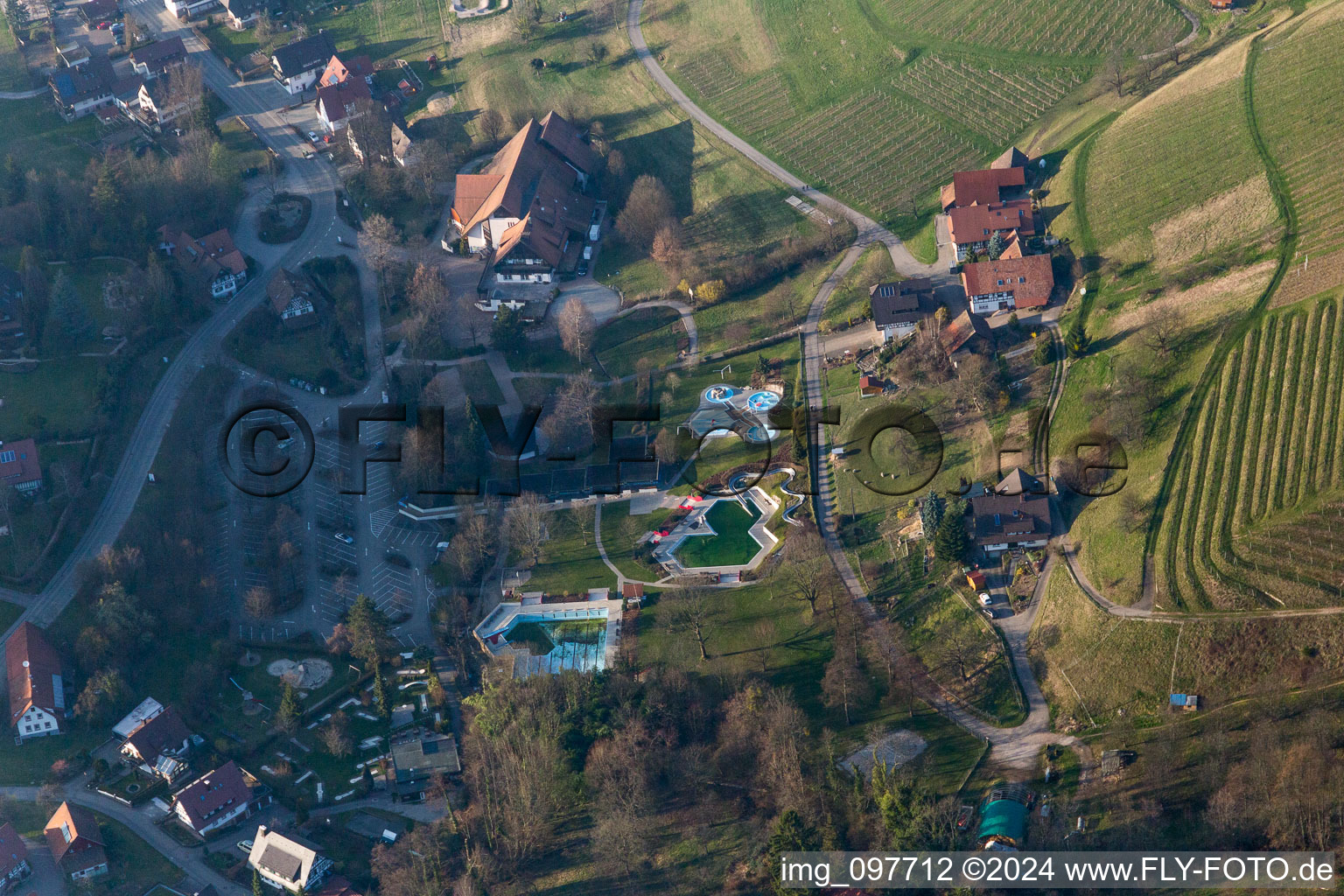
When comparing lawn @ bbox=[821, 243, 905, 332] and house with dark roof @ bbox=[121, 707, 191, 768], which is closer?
house with dark roof @ bbox=[121, 707, 191, 768]

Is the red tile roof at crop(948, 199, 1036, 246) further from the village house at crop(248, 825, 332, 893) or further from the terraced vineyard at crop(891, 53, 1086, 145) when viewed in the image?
the village house at crop(248, 825, 332, 893)

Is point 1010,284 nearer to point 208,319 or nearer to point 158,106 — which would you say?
point 208,319

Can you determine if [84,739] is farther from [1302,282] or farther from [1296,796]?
[1302,282]

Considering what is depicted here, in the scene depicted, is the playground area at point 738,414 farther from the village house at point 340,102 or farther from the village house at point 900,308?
the village house at point 340,102

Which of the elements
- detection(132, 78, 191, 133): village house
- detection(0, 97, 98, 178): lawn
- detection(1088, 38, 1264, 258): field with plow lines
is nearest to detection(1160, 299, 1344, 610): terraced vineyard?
detection(1088, 38, 1264, 258): field with plow lines

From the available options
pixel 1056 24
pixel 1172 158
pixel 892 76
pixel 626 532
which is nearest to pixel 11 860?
pixel 626 532

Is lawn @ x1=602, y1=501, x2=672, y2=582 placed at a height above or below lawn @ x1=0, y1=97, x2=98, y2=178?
below

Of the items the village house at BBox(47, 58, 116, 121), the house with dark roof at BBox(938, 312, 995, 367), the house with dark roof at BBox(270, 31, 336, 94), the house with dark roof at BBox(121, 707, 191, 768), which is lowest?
the house with dark roof at BBox(121, 707, 191, 768)
